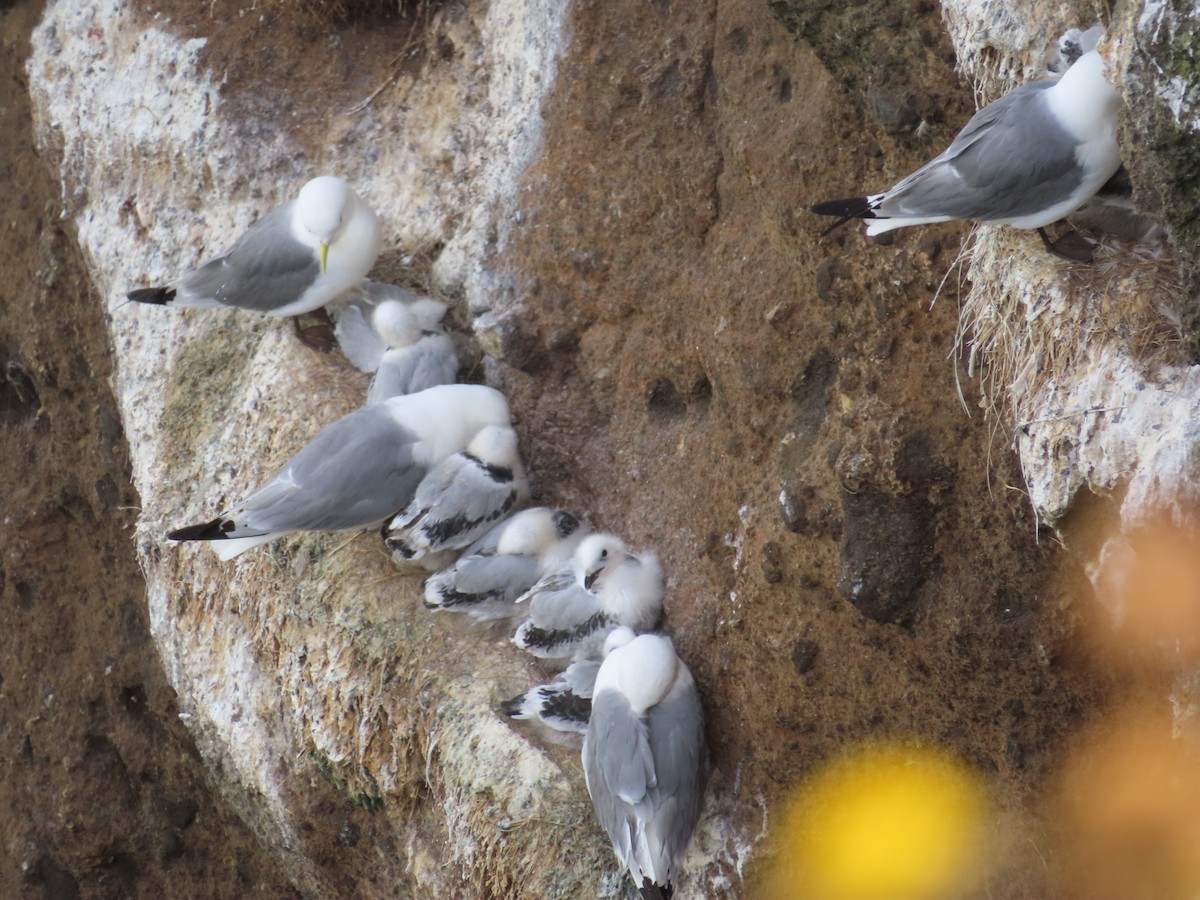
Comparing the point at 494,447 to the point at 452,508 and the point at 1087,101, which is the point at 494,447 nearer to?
the point at 452,508

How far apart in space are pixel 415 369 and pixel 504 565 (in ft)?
2.95

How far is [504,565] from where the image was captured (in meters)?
4.29

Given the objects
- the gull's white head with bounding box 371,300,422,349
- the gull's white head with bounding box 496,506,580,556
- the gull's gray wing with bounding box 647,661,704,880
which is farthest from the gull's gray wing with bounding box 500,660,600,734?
the gull's white head with bounding box 371,300,422,349

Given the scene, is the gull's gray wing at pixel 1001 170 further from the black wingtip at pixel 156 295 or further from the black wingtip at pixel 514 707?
the black wingtip at pixel 156 295

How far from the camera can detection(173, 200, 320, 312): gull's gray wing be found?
4762 mm

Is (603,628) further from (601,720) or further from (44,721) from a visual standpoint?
(44,721)

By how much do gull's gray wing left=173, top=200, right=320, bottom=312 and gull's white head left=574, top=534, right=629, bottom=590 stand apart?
152 centimetres

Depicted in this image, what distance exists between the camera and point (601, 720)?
372cm

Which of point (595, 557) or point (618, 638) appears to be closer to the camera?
point (618, 638)

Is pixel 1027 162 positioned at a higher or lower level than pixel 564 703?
higher

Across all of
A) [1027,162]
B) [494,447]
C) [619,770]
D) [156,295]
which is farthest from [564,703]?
[156,295]

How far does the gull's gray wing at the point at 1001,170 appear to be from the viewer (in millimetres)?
3012

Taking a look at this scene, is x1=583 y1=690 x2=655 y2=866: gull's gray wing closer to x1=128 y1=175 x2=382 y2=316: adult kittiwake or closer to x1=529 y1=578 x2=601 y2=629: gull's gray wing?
x1=529 y1=578 x2=601 y2=629: gull's gray wing

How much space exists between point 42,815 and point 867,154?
16.5 feet
